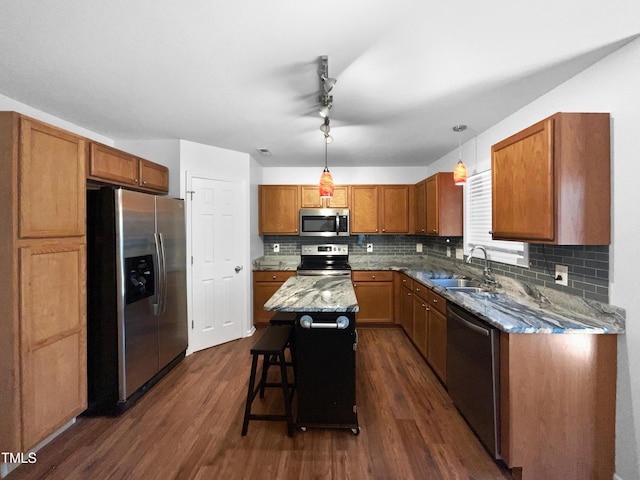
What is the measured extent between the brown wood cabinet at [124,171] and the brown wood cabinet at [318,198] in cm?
183

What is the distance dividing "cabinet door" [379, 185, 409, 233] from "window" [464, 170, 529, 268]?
109cm

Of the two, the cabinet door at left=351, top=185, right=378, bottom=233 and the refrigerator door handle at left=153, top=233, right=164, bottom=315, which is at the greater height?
the cabinet door at left=351, top=185, right=378, bottom=233

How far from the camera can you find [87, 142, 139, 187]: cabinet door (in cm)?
221

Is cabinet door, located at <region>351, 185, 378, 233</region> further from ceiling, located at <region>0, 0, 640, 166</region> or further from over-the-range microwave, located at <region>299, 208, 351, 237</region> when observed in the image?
ceiling, located at <region>0, 0, 640, 166</region>

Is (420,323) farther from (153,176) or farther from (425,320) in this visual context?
(153,176)

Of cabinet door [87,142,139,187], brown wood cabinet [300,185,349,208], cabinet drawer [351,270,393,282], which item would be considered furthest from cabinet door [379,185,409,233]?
cabinet door [87,142,139,187]

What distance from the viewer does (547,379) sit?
5.16ft

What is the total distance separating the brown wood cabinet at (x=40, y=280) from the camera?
1.61 m

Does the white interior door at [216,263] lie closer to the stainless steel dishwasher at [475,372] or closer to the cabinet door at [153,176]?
the cabinet door at [153,176]

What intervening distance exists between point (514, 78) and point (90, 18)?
242 cm

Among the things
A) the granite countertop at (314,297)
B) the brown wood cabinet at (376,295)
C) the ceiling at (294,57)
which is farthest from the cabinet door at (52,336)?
the brown wood cabinet at (376,295)

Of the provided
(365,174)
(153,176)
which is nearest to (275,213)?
(365,174)

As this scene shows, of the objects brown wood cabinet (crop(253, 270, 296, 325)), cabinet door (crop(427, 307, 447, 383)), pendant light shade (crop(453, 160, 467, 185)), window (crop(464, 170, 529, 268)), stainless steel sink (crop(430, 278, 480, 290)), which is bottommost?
cabinet door (crop(427, 307, 447, 383))

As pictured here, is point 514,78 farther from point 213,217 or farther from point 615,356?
point 213,217
